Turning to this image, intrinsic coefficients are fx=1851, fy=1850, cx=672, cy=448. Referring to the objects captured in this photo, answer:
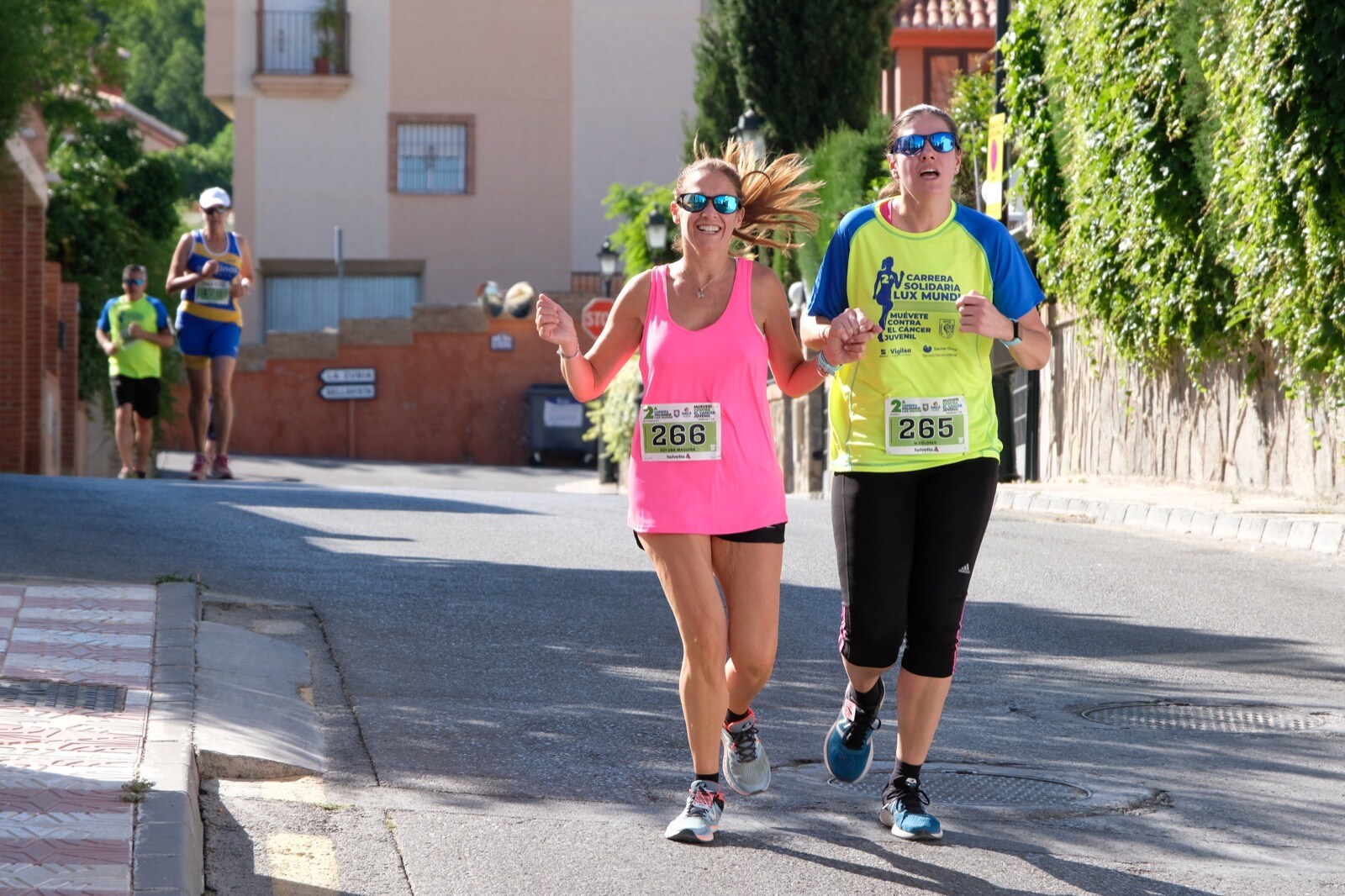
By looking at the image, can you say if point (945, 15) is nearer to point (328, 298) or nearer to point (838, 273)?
point (328, 298)

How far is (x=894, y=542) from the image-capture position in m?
5.09

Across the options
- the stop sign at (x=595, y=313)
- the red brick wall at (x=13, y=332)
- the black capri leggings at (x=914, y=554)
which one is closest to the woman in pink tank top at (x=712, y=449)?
the black capri leggings at (x=914, y=554)

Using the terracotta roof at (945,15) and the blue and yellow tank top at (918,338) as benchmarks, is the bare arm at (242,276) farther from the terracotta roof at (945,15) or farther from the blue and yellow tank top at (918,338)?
the terracotta roof at (945,15)

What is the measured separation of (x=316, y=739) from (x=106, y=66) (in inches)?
1207

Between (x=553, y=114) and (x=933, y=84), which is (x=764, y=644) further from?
(x=553, y=114)

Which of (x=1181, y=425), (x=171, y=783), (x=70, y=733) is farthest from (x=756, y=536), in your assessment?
(x=1181, y=425)

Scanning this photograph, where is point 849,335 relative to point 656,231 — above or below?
below

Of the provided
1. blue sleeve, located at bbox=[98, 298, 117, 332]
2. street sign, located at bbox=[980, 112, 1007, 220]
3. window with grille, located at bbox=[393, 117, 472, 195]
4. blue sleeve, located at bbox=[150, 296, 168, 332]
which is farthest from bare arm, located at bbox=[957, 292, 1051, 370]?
window with grille, located at bbox=[393, 117, 472, 195]

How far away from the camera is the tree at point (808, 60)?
29.4 metres

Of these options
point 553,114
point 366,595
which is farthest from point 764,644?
point 553,114

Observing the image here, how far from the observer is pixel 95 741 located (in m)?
5.19

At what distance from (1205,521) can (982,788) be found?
26.6 ft

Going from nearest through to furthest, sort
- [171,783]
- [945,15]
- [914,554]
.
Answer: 1. [171,783]
2. [914,554]
3. [945,15]

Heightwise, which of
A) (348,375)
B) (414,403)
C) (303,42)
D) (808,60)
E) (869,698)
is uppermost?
(303,42)
